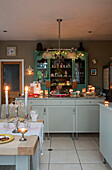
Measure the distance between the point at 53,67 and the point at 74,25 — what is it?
1833 mm

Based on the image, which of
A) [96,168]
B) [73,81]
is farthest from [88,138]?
[73,81]

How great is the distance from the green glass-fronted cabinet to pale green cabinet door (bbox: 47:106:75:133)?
2.10m

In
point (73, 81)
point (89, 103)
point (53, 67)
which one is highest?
point (53, 67)

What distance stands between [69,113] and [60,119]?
0.25 metres

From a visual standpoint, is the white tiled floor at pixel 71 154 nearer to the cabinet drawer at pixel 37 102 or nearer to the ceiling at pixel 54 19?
the cabinet drawer at pixel 37 102

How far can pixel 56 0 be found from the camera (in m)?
3.14

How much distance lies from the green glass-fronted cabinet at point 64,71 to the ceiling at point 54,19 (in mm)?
779

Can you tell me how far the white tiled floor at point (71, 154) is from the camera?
9.04 ft

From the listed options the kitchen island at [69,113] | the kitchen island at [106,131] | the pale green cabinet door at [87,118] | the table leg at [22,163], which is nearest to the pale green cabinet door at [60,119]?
the kitchen island at [69,113]

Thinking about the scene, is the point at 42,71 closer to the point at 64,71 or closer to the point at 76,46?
the point at 64,71

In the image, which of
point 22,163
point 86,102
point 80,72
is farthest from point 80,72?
point 22,163

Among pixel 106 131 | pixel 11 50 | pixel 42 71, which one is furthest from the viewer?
pixel 11 50

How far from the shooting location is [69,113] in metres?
4.02

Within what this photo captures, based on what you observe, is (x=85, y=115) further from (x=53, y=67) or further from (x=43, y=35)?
(x=43, y=35)
